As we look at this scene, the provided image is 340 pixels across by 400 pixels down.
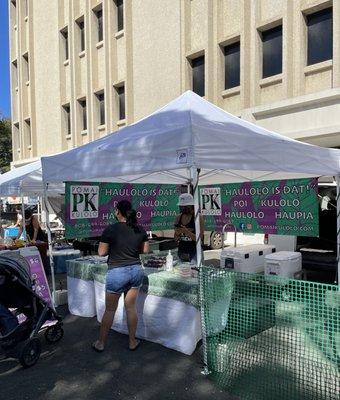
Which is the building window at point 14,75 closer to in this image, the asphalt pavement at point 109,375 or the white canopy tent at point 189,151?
the white canopy tent at point 189,151

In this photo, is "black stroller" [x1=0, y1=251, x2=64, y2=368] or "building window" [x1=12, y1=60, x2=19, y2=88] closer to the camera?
"black stroller" [x1=0, y1=251, x2=64, y2=368]

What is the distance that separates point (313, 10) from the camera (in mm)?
10781

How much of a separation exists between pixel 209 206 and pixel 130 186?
1549 millimetres

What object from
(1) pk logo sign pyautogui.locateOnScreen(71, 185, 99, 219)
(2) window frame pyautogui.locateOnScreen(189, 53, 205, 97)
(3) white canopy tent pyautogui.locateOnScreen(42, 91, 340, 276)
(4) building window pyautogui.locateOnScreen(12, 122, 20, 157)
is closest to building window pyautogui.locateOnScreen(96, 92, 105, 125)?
(2) window frame pyautogui.locateOnScreen(189, 53, 205, 97)

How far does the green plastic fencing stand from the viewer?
127 inches

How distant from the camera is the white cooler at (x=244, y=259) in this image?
6.02 m

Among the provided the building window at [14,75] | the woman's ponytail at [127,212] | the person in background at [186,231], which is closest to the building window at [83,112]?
the building window at [14,75]

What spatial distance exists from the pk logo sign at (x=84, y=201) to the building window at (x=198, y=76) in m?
8.38

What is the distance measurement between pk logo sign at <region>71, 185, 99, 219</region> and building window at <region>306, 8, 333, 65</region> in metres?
7.51

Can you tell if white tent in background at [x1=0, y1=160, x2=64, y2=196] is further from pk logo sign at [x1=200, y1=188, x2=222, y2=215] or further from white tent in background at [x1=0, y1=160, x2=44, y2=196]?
pk logo sign at [x1=200, y1=188, x2=222, y2=215]

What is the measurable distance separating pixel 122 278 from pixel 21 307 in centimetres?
120

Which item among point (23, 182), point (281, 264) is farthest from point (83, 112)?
point (281, 264)

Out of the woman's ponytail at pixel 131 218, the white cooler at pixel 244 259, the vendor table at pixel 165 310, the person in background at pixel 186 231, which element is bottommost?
the vendor table at pixel 165 310

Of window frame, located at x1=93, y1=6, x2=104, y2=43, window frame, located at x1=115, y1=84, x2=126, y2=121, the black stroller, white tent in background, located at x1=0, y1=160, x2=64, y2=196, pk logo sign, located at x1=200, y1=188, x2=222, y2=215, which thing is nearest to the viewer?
the black stroller
